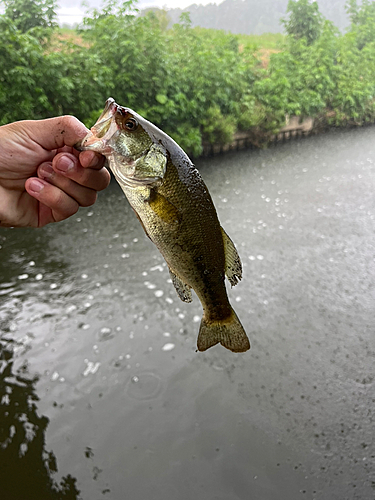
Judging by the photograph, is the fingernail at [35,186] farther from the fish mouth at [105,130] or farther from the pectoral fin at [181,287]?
the pectoral fin at [181,287]

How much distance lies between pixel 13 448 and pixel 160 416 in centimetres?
126

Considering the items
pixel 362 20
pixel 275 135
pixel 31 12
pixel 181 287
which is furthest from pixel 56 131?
pixel 362 20

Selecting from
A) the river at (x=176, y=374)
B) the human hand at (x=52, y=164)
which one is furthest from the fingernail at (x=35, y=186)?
the river at (x=176, y=374)

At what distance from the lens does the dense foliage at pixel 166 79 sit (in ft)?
27.3

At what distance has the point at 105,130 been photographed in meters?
1.26

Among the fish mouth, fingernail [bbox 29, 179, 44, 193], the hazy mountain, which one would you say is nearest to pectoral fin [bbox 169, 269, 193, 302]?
the fish mouth

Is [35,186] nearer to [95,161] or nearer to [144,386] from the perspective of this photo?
[95,161]

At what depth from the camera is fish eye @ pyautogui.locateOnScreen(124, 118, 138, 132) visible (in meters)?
1.22

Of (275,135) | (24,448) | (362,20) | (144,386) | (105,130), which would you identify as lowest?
(24,448)

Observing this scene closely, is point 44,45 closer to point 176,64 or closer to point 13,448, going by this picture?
Result: point 176,64

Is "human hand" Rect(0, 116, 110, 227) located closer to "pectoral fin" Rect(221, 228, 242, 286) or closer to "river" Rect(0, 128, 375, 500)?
"pectoral fin" Rect(221, 228, 242, 286)

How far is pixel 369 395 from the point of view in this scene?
397 cm

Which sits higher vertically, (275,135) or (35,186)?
(35,186)

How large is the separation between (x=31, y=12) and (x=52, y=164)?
11.7 metres
